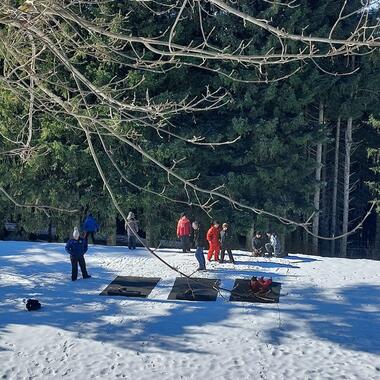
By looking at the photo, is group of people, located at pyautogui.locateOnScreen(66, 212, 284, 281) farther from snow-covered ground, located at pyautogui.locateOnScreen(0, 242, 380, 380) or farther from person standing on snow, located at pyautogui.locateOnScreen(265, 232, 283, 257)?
snow-covered ground, located at pyautogui.locateOnScreen(0, 242, 380, 380)

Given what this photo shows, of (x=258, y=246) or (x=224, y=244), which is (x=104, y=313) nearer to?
(x=224, y=244)

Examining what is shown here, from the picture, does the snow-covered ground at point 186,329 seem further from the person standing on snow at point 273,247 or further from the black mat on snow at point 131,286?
the person standing on snow at point 273,247

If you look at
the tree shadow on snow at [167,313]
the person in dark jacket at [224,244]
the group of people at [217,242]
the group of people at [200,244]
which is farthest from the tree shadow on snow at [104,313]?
the person in dark jacket at [224,244]

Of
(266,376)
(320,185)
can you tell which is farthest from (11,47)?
(320,185)

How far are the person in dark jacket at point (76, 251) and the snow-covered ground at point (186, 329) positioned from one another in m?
0.25

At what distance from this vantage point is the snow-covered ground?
403 inches

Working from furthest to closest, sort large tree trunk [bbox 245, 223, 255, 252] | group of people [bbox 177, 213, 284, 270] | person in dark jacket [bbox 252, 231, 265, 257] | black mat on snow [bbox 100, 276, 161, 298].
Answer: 1. large tree trunk [bbox 245, 223, 255, 252]
2. person in dark jacket [bbox 252, 231, 265, 257]
3. group of people [bbox 177, 213, 284, 270]
4. black mat on snow [bbox 100, 276, 161, 298]

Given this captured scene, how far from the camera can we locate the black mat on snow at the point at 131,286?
13.9 metres

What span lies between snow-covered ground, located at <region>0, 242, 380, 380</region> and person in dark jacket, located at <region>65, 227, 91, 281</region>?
0.25 metres

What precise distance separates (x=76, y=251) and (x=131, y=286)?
4.95 feet

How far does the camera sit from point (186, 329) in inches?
466

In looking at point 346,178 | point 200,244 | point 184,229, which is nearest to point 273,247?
point 184,229

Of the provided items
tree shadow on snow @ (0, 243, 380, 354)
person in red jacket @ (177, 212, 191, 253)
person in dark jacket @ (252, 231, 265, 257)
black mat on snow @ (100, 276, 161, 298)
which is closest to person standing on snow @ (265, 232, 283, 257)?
person in dark jacket @ (252, 231, 265, 257)

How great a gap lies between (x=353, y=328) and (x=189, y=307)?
129 inches
